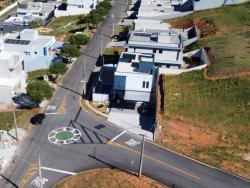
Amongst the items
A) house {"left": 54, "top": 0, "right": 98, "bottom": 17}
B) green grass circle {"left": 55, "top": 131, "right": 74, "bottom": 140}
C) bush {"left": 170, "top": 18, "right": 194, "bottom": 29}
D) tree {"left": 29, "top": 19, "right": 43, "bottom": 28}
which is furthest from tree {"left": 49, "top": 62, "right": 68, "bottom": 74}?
house {"left": 54, "top": 0, "right": 98, "bottom": 17}

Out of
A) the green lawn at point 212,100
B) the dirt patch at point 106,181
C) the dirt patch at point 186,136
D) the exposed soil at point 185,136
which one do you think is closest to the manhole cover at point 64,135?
the dirt patch at point 106,181

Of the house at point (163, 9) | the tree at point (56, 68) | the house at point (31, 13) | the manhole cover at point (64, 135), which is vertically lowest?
the manhole cover at point (64, 135)

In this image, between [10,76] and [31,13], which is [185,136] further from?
[31,13]

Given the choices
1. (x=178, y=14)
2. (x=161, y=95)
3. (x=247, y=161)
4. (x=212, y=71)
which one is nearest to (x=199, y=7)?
(x=178, y=14)

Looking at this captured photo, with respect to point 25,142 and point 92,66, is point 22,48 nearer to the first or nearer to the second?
point 92,66

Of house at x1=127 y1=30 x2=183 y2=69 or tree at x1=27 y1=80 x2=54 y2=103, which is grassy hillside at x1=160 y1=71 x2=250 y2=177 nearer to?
house at x1=127 y1=30 x2=183 y2=69

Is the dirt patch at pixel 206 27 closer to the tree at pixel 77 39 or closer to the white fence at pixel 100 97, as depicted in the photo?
the tree at pixel 77 39
